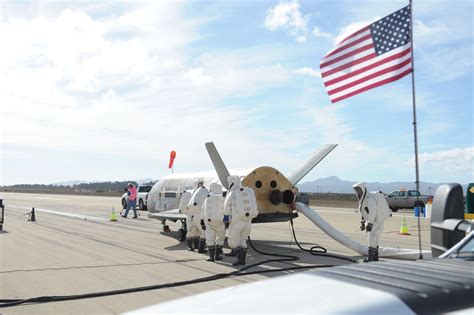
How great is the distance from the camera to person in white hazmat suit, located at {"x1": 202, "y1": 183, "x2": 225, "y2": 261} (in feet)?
37.3

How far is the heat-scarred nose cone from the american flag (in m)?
5.06

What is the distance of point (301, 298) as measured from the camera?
8.08 ft

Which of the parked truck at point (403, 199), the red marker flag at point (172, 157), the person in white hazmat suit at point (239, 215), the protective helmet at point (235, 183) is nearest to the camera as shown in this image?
the person in white hazmat suit at point (239, 215)

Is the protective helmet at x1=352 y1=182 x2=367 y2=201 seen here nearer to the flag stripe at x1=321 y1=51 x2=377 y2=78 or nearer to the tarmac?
the tarmac

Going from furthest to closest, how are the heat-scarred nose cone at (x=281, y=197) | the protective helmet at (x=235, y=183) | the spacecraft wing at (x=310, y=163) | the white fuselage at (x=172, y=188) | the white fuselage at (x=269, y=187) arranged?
the white fuselage at (x=172, y=188) → the spacecraft wing at (x=310, y=163) → the heat-scarred nose cone at (x=281, y=197) → the white fuselage at (x=269, y=187) → the protective helmet at (x=235, y=183)

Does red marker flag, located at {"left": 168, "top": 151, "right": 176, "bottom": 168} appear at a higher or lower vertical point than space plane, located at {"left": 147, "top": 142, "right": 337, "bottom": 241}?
higher

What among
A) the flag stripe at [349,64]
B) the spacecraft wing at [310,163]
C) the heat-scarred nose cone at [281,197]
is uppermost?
the flag stripe at [349,64]

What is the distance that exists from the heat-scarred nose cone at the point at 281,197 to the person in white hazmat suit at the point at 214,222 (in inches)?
87.0

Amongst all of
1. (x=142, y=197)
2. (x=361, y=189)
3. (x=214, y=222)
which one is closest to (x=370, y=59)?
(x=361, y=189)

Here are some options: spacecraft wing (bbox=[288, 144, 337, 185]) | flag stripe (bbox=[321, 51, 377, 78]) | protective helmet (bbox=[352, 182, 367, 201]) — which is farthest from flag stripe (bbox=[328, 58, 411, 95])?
spacecraft wing (bbox=[288, 144, 337, 185])

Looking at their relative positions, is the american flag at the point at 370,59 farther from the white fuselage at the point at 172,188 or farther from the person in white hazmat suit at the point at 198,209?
the white fuselage at the point at 172,188

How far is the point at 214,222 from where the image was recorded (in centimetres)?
1144

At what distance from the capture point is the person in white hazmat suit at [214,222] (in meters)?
11.4

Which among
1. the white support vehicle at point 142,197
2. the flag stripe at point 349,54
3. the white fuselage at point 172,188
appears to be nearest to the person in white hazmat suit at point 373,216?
the flag stripe at point 349,54
